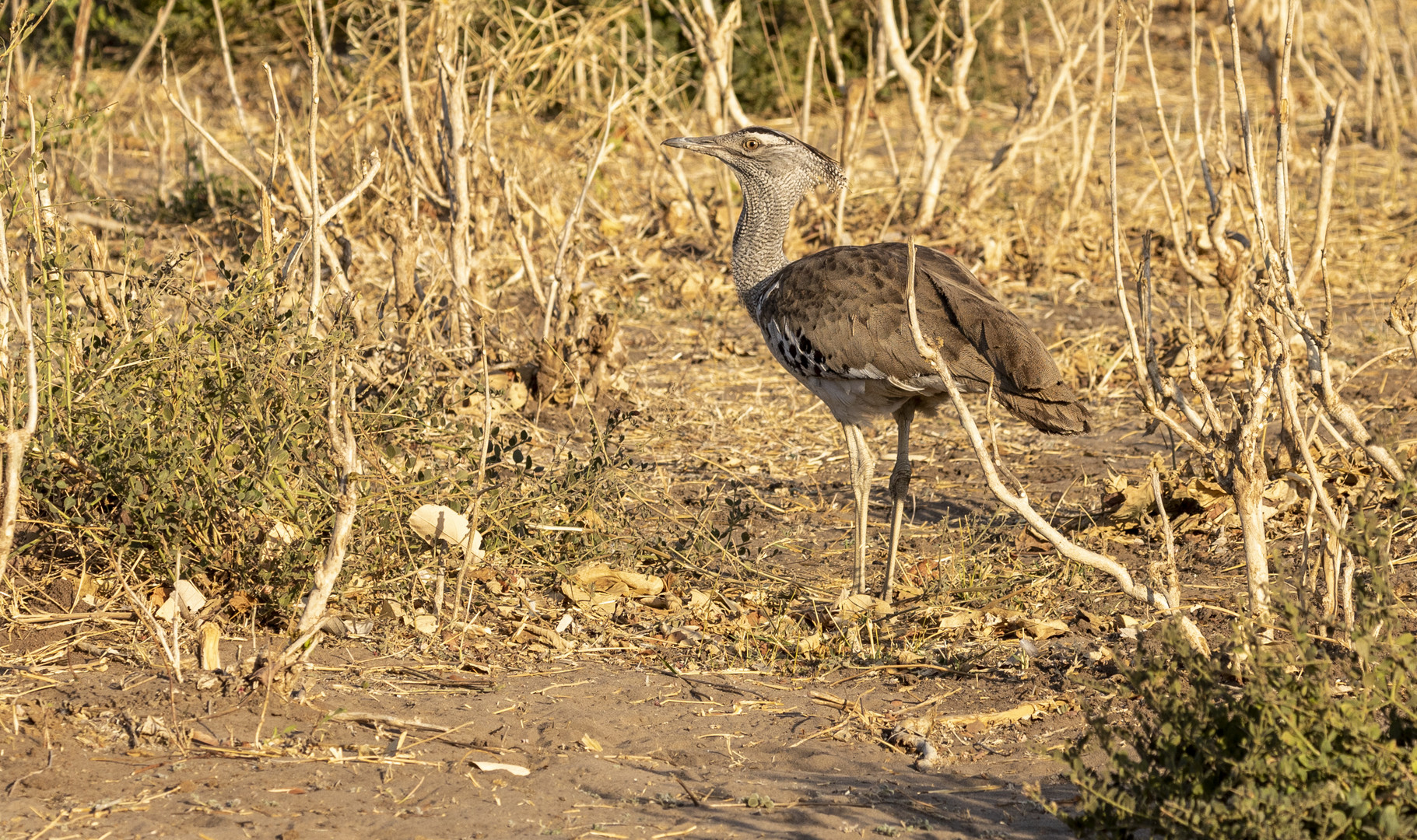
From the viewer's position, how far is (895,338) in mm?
4703

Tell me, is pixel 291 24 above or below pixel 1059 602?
above

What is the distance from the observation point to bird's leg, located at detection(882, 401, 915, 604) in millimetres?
4812

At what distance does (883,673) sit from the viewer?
4.11 metres

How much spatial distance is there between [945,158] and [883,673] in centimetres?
504

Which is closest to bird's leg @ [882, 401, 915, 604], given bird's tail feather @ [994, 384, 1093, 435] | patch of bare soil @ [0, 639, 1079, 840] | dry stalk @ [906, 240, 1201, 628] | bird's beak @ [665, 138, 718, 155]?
bird's tail feather @ [994, 384, 1093, 435]

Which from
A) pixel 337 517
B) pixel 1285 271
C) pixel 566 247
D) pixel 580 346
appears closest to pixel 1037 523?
pixel 1285 271

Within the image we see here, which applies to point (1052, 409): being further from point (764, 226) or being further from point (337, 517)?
point (337, 517)

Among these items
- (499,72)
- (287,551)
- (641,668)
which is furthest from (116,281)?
(499,72)

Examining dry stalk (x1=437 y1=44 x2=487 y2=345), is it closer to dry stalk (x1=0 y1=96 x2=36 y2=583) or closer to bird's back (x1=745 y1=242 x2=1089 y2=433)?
bird's back (x1=745 y1=242 x2=1089 y2=433)

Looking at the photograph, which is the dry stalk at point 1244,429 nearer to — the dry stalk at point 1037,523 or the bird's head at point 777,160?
the dry stalk at point 1037,523

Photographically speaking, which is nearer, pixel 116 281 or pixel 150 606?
pixel 150 606

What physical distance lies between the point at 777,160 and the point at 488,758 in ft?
9.89

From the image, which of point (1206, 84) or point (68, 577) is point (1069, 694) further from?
point (1206, 84)

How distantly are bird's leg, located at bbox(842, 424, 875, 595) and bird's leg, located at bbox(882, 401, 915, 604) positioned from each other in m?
0.09
